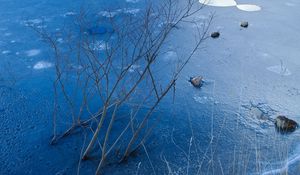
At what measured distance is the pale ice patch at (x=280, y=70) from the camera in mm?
4791

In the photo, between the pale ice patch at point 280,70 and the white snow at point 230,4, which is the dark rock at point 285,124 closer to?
the pale ice patch at point 280,70

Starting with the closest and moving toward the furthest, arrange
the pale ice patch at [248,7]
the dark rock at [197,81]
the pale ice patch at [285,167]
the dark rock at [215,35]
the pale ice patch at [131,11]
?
1. the pale ice patch at [285,167]
2. the dark rock at [197,81]
3. the dark rock at [215,35]
4. the pale ice patch at [131,11]
5. the pale ice patch at [248,7]

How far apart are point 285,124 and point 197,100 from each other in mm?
949

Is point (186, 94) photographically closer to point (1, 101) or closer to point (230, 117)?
point (230, 117)

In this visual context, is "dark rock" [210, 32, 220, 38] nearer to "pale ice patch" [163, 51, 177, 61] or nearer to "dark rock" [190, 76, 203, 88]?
"pale ice patch" [163, 51, 177, 61]

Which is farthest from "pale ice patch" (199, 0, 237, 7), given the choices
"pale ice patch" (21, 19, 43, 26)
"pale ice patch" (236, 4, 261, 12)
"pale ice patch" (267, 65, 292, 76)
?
"pale ice patch" (21, 19, 43, 26)

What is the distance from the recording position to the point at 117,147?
3713 mm

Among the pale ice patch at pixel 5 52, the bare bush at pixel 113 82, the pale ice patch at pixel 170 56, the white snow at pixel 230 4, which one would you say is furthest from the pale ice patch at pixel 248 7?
the pale ice patch at pixel 5 52

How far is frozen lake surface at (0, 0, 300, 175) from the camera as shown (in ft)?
11.6

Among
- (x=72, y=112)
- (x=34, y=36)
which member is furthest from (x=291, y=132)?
(x=34, y=36)

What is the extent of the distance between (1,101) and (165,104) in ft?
5.80

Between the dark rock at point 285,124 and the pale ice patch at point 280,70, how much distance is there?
98 cm

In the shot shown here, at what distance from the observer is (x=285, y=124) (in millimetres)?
3934

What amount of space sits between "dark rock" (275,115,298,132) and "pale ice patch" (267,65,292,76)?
0.98m
